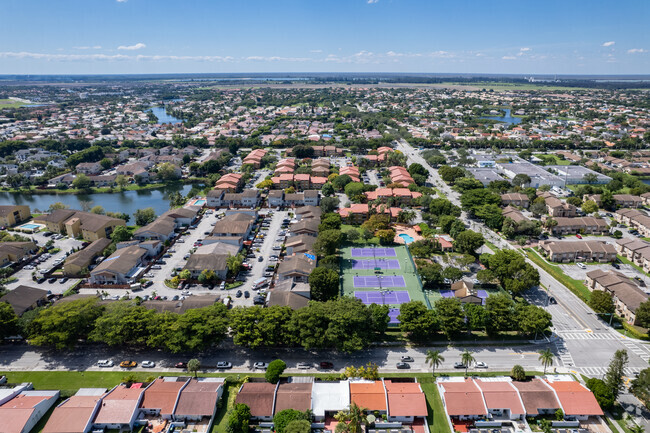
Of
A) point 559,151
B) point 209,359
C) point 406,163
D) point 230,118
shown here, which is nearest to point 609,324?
point 209,359

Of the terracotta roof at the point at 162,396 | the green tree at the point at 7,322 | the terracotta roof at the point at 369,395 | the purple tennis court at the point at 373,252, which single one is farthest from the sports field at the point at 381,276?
the green tree at the point at 7,322

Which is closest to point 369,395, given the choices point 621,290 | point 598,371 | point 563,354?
point 563,354

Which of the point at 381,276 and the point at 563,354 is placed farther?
the point at 381,276

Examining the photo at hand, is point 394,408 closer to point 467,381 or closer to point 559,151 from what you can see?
point 467,381

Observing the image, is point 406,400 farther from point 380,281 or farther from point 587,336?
point 587,336

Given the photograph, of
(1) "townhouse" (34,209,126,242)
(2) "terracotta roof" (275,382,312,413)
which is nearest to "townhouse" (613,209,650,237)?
(2) "terracotta roof" (275,382,312,413)

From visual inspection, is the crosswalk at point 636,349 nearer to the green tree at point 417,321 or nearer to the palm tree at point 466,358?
the palm tree at point 466,358
